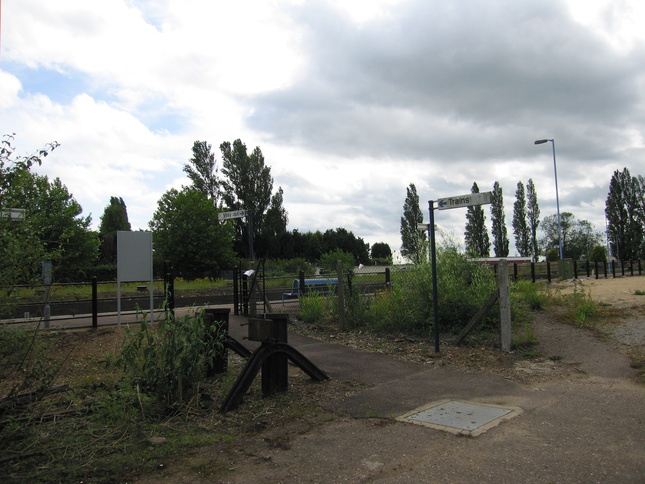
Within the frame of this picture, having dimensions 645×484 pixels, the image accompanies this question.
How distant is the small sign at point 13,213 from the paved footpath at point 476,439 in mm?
2783

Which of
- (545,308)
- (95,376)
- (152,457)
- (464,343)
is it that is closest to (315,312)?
(464,343)

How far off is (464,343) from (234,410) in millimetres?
4686

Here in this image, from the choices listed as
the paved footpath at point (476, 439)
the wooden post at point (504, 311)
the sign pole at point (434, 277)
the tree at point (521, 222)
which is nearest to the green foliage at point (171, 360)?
the paved footpath at point (476, 439)

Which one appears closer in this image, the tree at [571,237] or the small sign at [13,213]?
the small sign at [13,213]

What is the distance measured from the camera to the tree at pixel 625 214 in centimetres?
7075

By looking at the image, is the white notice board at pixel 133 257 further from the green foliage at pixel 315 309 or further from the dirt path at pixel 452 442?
the dirt path at pixel 452 442

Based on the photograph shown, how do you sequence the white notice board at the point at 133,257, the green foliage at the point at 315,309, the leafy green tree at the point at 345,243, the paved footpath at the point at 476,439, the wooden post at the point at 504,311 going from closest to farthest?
the paved footpath at the point at 476,439
the wooden post at the point at 504,311
the white notice board at the point at 133,257
the green foliage at the point at 315,309
the leafy green tree at the point at 345,243

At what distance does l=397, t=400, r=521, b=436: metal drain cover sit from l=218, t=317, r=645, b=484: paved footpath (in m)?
0.11

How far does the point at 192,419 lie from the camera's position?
16.3 feet

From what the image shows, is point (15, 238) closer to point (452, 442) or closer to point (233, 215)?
point (452, 442)

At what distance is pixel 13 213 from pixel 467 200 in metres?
6.08

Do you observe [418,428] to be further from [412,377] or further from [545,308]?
[545,308]

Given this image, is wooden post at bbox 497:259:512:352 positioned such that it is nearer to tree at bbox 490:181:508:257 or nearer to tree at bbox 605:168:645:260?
tree at bbox 490:181:508:257

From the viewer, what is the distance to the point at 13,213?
177 inches
